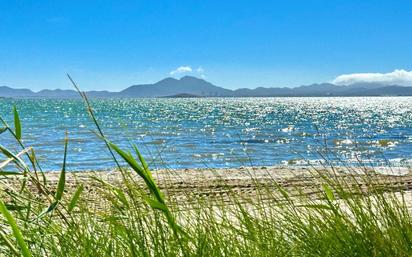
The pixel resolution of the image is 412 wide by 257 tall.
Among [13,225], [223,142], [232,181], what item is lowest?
[223,142]

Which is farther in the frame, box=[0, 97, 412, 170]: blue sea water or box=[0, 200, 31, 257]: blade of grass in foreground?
box=[0, 97, 412, 170]: blue sea water

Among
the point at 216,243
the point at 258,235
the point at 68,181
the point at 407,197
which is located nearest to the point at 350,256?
the point at 258,235

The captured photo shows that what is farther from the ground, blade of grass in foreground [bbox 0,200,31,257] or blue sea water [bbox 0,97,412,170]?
blade of grass in foreground [bbox 0,200,31,257]

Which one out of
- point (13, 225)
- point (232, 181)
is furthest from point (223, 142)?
point (13, 225)

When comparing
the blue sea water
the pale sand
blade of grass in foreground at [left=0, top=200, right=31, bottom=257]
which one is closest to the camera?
blade of grass in foreground at [left=0, top=200, right=31, bottom=257]

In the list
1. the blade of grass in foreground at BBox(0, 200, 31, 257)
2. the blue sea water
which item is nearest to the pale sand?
the blue sea water

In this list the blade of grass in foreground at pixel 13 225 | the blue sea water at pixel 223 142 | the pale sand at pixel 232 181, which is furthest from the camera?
the blue sea water at pixel 223 142

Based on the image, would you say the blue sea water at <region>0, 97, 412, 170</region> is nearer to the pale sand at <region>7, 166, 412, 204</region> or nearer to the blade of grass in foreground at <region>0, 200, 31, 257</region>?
the pale sand at <region>7, 166, 412, 204</region>

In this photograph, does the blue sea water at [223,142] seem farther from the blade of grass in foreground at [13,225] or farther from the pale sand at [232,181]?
the blade of grass in foreground at [13,225]

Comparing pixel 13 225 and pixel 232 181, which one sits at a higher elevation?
pixel 13 225

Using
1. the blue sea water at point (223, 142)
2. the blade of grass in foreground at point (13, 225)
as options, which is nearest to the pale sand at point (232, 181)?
the blue sea water at point (223, 142)

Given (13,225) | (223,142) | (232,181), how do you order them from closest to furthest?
(13,225) < (232,181) < (223,142)

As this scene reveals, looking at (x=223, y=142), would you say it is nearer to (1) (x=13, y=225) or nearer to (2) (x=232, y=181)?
(2) (x=232, y=181)

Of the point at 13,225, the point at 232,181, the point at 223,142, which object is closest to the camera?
the point at 13,225
